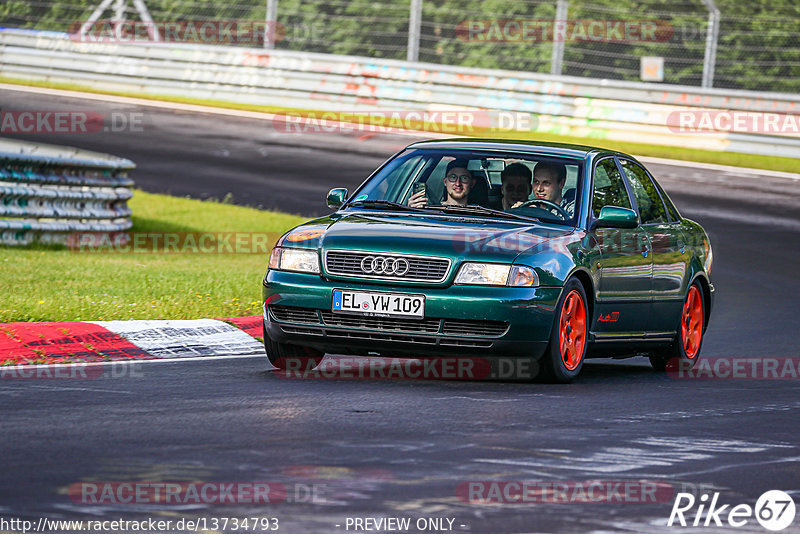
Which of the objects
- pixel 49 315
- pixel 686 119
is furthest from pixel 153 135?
pixel 49 315

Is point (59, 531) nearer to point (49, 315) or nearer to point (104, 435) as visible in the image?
point (104, 435)

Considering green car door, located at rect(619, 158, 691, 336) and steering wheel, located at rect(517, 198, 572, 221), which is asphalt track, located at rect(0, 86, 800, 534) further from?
steering wheel, located at rect(517, 198, 572, 221)

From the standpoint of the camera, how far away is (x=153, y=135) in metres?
25.1

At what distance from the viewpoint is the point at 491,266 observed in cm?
821

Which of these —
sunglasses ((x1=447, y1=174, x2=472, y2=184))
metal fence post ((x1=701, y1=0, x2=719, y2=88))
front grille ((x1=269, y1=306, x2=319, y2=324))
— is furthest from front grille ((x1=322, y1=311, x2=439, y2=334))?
metal fence post ((x1=701, y1=0, x2=719, y2=88))

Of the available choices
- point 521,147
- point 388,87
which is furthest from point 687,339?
point 388,87

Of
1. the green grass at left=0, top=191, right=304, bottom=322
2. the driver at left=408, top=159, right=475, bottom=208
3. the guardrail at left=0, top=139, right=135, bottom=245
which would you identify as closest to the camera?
the driver at left=408, top=159, right=475, bottom=208

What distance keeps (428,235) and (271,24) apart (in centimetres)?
2016

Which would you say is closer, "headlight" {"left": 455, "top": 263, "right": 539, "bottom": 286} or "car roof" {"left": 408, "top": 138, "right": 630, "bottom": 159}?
"headlight" {"left": 455, "top": 263, "right": 539, "bottom": 286}

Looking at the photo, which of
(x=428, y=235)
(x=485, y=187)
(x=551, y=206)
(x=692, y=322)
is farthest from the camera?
(x=692, y=322)

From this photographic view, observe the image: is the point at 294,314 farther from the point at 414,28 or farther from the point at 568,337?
the point at 414,28

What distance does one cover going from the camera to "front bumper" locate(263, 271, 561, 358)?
8.16 metres

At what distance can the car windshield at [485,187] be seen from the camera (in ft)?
30.3

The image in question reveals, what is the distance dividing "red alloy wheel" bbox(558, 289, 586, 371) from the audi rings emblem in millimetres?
969
